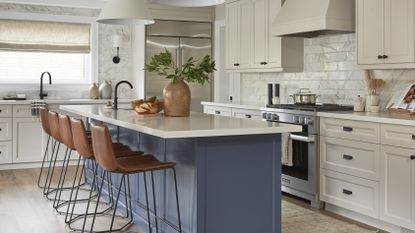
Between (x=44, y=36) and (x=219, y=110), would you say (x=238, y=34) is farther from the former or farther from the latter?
(x=44, y=36)

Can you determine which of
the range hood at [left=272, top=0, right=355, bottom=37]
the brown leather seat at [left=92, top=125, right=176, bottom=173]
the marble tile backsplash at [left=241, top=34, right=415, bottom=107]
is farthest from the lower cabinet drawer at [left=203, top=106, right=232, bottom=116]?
the brown leather seat at [left=92, top=125, right=176, bottom=173]

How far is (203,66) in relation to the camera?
4078 mm

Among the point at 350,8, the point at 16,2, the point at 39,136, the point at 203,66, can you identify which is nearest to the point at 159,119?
the point at 203,66

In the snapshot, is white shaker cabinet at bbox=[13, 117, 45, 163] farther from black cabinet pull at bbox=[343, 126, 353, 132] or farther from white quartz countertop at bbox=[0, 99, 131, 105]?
black cabinet pull at bbox=[343, 126, 353, 132]

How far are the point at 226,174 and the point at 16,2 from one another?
5.10 meters

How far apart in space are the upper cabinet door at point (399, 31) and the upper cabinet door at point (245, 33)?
2.25 m

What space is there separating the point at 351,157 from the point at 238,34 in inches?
107

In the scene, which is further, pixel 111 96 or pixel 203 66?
pixel 111 96

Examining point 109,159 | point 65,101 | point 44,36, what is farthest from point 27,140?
point 109,159

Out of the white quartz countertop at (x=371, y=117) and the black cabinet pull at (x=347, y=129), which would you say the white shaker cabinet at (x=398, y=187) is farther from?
the black cabinet pull at (x=347, y=129)

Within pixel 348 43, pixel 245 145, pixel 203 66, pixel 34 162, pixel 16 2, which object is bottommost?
pixel 34 162

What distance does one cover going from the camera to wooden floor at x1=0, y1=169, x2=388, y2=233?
4227mm

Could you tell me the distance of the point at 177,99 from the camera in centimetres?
413

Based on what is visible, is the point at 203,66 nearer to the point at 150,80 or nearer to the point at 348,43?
the point at 348,43
